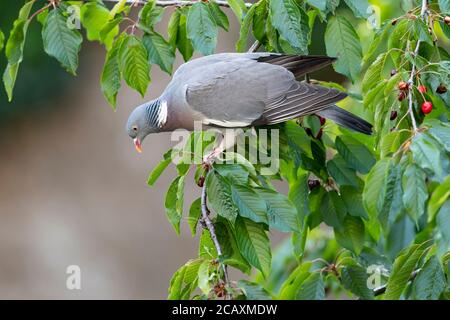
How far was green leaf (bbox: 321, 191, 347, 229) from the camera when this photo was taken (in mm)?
3016

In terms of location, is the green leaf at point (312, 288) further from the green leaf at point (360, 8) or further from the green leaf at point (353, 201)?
the green leaf at point (360, 8)

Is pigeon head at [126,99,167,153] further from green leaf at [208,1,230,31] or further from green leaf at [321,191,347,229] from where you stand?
green leaf at [321,191,347,229]

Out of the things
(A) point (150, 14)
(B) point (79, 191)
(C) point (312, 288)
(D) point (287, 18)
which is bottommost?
(C) point (312, 288)

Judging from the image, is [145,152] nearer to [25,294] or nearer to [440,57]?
[25,294]

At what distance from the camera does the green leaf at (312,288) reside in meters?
2.88

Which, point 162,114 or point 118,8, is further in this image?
point 162,114

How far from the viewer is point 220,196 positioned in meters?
2.53

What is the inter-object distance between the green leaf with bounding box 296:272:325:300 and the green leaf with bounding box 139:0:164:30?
46.5 inches

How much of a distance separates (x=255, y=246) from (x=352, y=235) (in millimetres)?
Result: 669

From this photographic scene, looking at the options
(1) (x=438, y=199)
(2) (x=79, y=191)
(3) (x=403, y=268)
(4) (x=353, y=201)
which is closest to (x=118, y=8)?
(4) (x=353, y=201)

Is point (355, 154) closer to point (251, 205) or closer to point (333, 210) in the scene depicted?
point (333, 210)

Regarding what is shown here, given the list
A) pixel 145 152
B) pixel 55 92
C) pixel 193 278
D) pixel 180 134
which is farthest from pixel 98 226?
pixel 193 278

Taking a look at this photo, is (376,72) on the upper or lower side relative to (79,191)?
upper

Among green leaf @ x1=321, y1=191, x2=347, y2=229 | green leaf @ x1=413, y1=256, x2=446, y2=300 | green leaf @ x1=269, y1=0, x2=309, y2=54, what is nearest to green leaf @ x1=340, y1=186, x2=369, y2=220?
green leaf @ x1=321, y1=191, x2=347, y2=229
